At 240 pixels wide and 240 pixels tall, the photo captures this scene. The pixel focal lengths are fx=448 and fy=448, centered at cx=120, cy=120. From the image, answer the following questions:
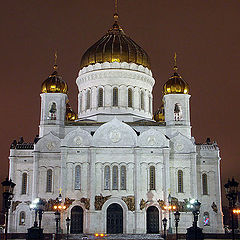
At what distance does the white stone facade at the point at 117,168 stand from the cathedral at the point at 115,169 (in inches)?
3.9

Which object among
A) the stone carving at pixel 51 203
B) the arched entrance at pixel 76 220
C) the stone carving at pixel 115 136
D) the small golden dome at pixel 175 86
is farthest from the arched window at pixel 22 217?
the small golden dome at pixel 175 86

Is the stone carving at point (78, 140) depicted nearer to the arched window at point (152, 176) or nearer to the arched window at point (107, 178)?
the arched window at point (107, 178)

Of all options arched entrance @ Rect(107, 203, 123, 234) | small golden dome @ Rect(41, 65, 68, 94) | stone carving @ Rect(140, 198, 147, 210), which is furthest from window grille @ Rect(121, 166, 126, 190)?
small golden dome @ Rect(41, 65, 68, 94)

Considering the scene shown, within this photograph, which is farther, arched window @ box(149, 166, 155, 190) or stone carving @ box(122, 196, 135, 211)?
arched window @ box(149, 166, 155, 190)

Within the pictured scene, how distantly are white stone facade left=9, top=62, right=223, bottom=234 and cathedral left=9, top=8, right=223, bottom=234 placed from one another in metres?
0.10

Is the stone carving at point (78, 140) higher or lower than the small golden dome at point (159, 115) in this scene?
lower

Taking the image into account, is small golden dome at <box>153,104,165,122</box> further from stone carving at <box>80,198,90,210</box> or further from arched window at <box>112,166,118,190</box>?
stone carving at <box>80,198,90,210</box>

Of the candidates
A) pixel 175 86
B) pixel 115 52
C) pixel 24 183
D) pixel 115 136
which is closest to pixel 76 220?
pixel 24 183

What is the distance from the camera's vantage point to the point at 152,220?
146ft

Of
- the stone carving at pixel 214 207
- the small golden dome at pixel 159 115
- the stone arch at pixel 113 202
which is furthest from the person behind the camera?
the small golden dome at pixel 159 115

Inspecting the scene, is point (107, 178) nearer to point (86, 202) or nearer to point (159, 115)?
point (86, 202)

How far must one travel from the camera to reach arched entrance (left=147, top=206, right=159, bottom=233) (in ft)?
145

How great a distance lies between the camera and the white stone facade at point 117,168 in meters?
44.4

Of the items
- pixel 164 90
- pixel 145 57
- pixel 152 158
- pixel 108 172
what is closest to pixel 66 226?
pixel 108 172
